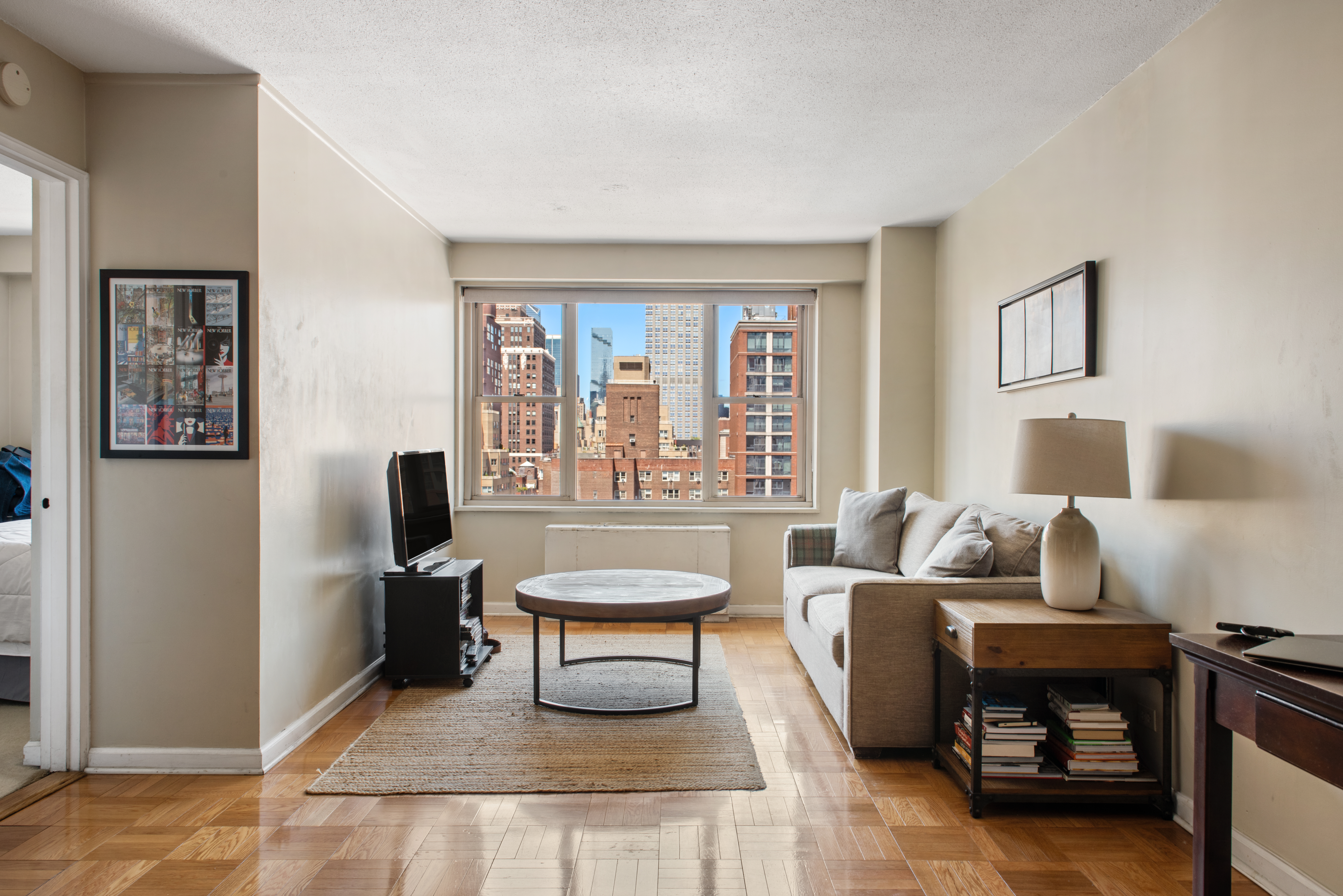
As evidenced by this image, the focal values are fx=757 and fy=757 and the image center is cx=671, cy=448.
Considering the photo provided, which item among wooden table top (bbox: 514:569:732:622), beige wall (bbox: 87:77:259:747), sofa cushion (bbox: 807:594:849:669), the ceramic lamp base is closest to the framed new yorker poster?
Answer: beige wall (bbox: 87:77:259:747)

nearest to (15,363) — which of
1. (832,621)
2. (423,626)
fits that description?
(423,626)

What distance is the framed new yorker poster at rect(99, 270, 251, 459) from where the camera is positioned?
2848mm

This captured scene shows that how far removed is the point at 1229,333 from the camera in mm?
2312

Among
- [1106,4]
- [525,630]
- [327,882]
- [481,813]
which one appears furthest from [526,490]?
[1106,4]

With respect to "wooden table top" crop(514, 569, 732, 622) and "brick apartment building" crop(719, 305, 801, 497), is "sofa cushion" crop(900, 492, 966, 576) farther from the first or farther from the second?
"brick apartment building" crop(719, 305, 801, 497)

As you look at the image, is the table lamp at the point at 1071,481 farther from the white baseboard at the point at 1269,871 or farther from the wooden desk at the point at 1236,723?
the wooden desk at the point at 1236,723

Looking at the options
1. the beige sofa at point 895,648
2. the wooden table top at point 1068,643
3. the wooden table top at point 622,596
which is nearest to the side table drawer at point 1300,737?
the wooden table top at point 1068,643

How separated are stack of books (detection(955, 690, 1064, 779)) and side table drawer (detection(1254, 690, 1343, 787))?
Result: 3.99 feet

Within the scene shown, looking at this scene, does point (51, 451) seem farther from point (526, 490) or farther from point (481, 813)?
point (526, 490)

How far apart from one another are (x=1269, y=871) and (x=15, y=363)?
765 cm

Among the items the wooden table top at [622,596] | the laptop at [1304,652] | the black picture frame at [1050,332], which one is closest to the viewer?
the laptop at [1304,652]

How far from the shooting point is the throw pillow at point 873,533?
4.27m

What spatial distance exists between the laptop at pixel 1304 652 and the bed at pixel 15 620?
4.41 m

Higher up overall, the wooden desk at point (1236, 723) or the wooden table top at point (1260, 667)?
the wooden table top at point (1260, 667)
